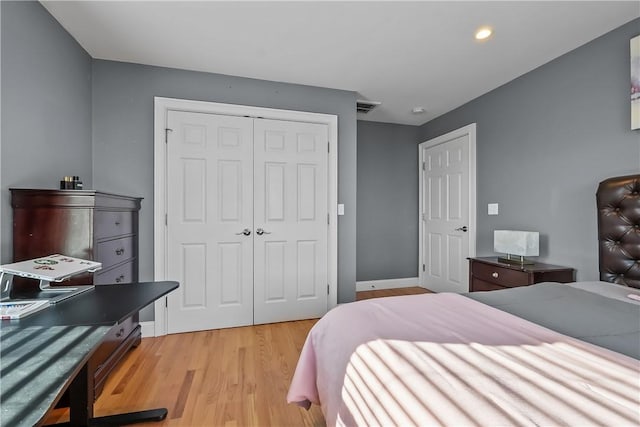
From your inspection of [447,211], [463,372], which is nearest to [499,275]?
[447,211]

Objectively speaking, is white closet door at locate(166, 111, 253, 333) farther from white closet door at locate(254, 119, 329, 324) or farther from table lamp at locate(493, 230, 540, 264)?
table lamp at locate(493, 230, 540, 264)

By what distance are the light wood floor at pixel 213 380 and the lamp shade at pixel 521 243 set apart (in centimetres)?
196

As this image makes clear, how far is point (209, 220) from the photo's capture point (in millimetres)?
2705

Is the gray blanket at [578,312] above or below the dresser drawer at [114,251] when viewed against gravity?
below

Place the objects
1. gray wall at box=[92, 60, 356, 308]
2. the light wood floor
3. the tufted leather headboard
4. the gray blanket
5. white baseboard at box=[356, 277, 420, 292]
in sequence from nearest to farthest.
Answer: the gray blanket < the light wood floor < the tufted leather headboard < gray wall at box=[92, 60, 356, 308] < white baseboard at box=[356, 277, 420, 292]

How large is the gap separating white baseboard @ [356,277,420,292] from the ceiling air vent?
231 centimetres

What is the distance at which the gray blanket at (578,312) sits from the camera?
98 centimetres

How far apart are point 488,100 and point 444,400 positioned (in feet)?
11.0

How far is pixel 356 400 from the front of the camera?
2.76 feet

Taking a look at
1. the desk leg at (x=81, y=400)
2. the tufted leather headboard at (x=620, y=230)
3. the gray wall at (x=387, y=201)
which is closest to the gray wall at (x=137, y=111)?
the desk leg at (x=81, y=400)

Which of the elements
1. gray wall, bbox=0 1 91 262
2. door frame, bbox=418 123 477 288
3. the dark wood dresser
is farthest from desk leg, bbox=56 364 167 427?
door frame, bbox=418 123 477 288

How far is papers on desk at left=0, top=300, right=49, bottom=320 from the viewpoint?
1041 mm

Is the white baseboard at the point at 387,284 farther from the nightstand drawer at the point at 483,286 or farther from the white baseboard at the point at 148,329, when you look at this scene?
the white baseboard at the point at 148,329

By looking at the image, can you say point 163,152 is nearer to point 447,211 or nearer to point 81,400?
point 81,400
